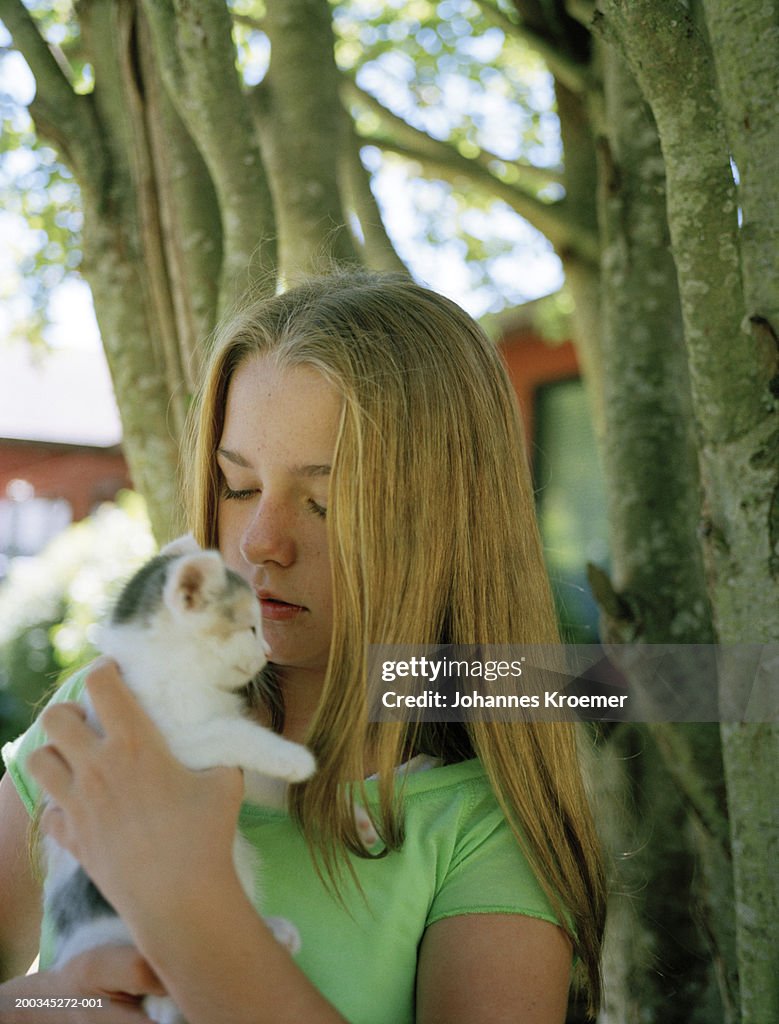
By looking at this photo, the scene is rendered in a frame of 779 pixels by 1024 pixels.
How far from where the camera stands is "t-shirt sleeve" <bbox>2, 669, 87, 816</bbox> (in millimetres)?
2053

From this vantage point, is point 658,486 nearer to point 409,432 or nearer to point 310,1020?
point 409,432

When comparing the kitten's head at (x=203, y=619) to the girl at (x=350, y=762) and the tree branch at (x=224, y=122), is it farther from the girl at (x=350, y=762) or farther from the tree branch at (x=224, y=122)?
the tree branch at (x=224, y=122)

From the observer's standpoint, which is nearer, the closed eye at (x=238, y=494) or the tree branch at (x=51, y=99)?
the closed eye at (x=238, y=494)

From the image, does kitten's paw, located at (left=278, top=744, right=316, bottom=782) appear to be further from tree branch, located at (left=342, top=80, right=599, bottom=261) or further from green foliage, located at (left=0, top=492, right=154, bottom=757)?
green foliage, located at (left=0, top=492, right=154, bottom=757)

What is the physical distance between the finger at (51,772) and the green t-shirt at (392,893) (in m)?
0.37

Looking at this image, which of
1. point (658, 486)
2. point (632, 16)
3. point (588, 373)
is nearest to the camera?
point (632, 16)

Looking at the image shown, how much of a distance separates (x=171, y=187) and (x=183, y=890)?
253 centimetres

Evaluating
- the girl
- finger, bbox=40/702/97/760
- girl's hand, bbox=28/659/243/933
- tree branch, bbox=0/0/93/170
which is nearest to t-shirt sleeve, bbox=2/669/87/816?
the girl

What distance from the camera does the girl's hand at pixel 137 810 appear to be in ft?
4.70

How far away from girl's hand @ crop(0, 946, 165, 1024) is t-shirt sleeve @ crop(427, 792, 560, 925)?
55cm

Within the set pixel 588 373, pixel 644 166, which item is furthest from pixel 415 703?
pixel 588 373

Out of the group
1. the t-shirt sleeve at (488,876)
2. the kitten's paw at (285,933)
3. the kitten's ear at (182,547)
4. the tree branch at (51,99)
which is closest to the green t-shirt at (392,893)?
the t-shirt sleeve at (488,876)

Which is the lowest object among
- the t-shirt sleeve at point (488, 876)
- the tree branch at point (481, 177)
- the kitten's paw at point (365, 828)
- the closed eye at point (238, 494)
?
the t-shirt sleeve at point (488, 876)

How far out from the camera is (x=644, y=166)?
3.64 meters
